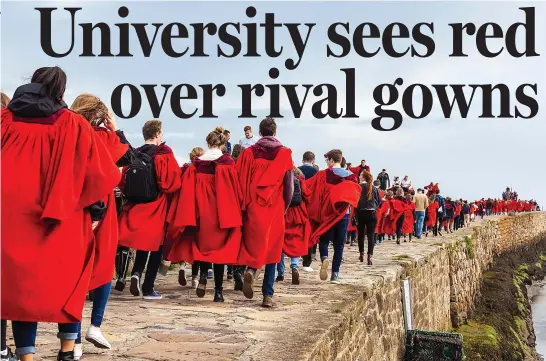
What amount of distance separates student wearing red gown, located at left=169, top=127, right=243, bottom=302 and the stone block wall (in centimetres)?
144

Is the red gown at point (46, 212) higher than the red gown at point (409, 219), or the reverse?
the red gown at point (46, 212)

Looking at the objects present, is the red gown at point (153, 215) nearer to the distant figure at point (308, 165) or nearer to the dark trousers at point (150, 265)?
the dark trousers at point (150, 265)

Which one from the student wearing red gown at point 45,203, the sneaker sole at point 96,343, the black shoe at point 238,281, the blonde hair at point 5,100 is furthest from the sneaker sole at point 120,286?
the blonde hair at point 5,100

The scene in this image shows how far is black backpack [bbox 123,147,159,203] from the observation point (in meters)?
6.78

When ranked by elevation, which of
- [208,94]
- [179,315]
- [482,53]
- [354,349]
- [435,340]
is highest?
[482,53]

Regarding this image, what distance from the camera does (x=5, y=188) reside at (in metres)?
3.55

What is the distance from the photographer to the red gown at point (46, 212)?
3527mm

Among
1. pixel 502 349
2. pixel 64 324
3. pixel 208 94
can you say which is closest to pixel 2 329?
pixel 64 324

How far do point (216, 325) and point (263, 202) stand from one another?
1630mm

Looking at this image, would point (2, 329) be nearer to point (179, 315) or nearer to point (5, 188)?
point (5, 188)

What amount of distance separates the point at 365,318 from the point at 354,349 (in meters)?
0.88

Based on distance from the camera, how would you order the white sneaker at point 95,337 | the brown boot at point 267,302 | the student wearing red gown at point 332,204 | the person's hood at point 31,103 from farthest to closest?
the student wearing red gown at point 332,204 → the brown boot at point 267,302 → the white sneaker at point 95,337 → the person's hood at point 31,103

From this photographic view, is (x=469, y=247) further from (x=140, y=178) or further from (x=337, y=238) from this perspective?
(x=140, y=178)

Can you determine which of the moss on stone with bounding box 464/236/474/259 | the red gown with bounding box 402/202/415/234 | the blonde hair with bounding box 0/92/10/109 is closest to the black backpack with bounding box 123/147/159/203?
the blonde hair with bounding box 0/92/10/109
